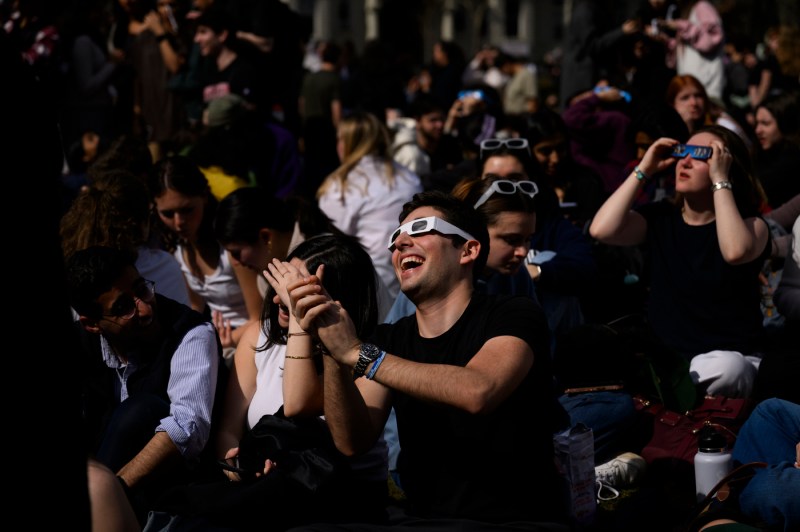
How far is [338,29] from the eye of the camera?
195 ft

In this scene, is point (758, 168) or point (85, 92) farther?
point (85, 92)

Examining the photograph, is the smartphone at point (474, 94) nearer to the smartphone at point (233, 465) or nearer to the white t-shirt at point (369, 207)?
the white t-shirt at point (369, 207)

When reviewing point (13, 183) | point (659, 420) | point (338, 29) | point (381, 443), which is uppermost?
point (13, 183)

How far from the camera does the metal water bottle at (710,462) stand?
441cm

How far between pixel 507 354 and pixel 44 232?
1739 mm

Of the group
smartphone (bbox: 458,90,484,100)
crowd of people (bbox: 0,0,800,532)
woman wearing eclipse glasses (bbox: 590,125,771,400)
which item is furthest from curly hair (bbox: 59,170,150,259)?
smartphone (bbox: 458,90,484,100)

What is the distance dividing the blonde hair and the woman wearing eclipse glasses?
2.21 m

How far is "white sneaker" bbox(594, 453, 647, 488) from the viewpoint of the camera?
489 cm

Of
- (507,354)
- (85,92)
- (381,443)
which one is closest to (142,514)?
(381,443)

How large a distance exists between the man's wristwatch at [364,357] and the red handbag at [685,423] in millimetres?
2199

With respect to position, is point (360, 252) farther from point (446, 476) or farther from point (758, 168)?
point (758, 168)

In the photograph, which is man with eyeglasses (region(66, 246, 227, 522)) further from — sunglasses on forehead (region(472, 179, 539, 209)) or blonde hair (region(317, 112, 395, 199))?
blonde hair (region(317, 112, 395, 199))

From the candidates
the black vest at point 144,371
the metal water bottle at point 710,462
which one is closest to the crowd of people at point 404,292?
the black vest at point 144,371

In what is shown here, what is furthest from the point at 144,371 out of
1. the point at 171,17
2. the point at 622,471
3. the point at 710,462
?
the point at 171,17
